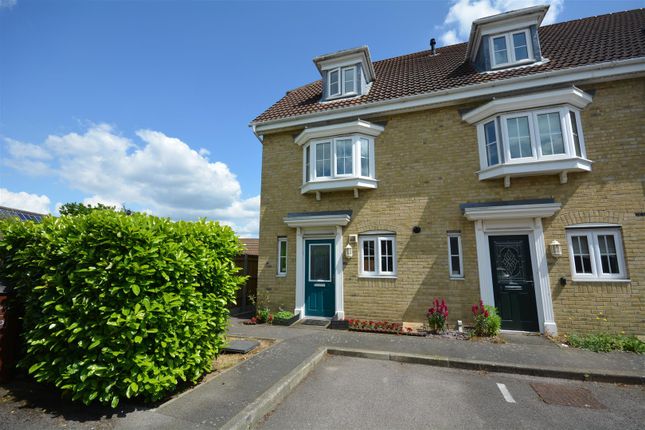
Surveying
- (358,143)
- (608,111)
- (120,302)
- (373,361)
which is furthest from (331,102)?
→ (120,302)

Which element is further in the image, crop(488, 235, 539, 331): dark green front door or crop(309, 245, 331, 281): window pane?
crop(309, 245, 331, 281): window pane

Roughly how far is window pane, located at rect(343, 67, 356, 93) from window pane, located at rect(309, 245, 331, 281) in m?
5.89

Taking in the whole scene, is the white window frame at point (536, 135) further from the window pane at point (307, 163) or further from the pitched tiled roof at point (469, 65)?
the window pane at point (307, 163)

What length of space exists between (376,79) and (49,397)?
494 inches

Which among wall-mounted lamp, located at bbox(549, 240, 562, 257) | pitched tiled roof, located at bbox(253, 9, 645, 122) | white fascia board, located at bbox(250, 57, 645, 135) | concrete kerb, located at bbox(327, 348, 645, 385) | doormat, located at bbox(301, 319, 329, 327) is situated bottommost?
concrete kerb, located at bbox(327, 348, 645, 385)

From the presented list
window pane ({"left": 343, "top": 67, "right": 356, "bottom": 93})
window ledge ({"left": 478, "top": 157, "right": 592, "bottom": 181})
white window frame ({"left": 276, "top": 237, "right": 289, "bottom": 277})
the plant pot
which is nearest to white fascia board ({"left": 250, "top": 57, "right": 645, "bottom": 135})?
window pane ({"left": 343, "top": 67, "right": 356, "bottom": 93})

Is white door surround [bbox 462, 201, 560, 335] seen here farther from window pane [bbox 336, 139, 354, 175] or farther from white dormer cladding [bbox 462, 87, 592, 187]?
window pane [bbox 336, 139, 354, 175]

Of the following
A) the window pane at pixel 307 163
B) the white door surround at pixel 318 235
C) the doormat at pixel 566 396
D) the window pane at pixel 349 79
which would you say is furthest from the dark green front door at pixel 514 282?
the window pane at pixel 349 79

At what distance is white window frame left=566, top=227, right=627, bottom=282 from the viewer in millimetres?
7133

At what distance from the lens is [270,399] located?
4.09 metres

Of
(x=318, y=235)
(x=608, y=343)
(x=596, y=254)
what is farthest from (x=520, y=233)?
(x=318, y=235)

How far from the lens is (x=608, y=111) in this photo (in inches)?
302

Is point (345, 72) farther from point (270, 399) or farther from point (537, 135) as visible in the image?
point (270, 399)

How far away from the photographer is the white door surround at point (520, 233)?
750 centimetres
